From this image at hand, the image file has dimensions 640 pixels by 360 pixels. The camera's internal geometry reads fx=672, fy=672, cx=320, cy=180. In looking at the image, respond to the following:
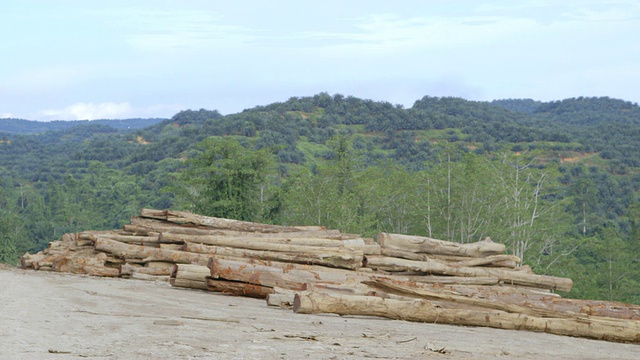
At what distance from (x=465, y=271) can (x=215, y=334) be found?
23.8ft

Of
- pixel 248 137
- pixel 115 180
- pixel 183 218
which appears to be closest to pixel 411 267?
pixel 183 218

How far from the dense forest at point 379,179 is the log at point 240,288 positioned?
20.6 m

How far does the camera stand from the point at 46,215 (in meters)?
79.6

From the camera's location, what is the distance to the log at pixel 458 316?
829cm

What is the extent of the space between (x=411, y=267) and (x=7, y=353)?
849 cm

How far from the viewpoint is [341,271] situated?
11.3 meters

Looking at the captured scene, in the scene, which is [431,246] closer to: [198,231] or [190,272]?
[198,231]

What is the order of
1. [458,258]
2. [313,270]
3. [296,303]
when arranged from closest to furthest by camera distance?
[296,303] → [313,270] → [458,258]

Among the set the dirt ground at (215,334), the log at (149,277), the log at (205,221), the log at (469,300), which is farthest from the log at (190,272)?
the log at (205,221)

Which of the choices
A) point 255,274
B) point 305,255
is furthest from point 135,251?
point 255,274

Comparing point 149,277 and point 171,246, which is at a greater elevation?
point 171,246

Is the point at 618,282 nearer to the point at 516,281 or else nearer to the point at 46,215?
the point at 516,281

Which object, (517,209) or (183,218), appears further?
(517,209)

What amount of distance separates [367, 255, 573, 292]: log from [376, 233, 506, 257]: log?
0.55m
